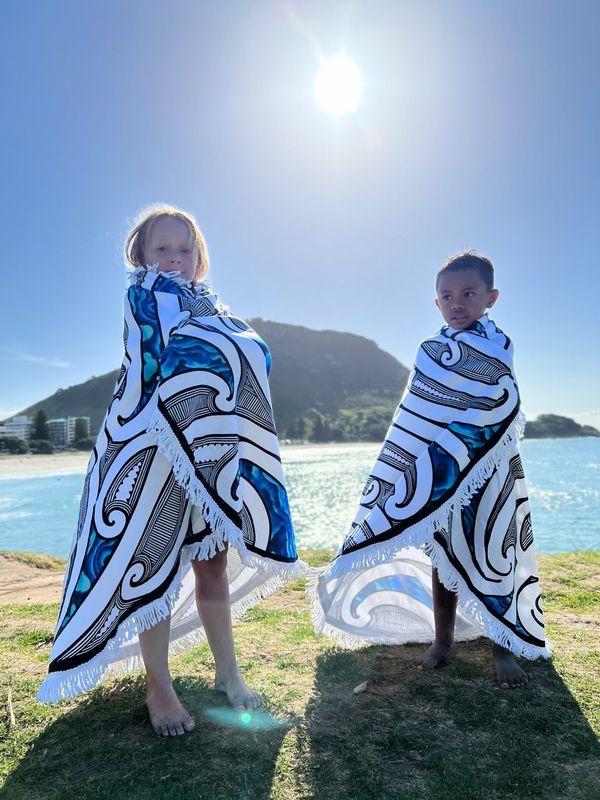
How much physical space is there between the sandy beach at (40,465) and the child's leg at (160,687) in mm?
35674

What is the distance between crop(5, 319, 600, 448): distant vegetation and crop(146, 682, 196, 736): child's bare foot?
75.5m

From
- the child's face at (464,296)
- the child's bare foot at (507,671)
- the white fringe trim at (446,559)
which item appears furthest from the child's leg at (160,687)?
the child's face at (464,296)

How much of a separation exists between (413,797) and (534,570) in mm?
1395

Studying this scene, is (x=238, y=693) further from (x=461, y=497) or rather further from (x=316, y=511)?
(x=316, y=511)

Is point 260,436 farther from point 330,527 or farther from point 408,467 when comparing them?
point 330,527

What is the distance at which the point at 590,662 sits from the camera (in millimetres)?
2662

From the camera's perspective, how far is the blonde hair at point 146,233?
8.57 feet

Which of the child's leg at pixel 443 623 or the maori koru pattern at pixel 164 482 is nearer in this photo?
the maori koru pattern at pixel 164 482

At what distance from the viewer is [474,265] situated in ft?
9.30

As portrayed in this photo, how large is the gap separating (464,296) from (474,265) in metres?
0.17

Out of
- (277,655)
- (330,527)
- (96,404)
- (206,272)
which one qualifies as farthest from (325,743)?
(96,404)

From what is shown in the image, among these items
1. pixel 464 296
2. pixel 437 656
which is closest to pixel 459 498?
pixel 437 656

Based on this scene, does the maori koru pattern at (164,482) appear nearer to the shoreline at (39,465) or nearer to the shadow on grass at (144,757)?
the shadow on grass at (144,757)

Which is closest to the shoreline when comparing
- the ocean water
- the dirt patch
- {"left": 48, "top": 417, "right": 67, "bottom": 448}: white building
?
the ocean water
